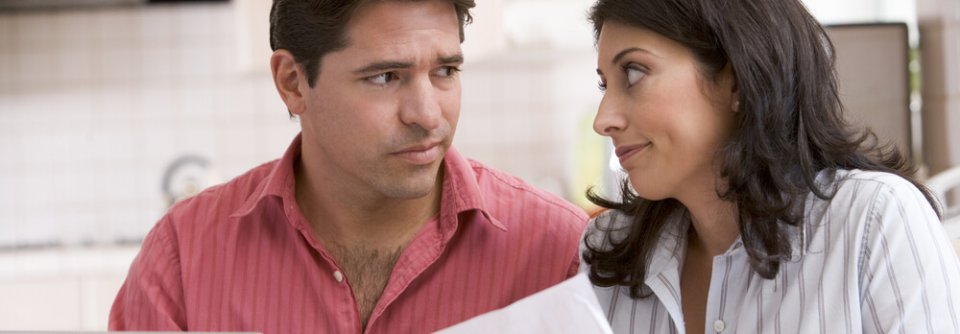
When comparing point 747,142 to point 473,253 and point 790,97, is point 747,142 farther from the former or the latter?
point 473,253

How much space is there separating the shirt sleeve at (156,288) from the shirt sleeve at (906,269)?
941 mm

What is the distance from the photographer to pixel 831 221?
1.32 metres

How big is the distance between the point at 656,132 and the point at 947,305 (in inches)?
13.7

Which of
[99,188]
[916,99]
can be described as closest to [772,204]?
[916,99]

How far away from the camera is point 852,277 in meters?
1.27

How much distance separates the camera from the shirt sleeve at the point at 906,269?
1.22 meters

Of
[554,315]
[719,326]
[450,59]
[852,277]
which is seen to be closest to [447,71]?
[450,59]

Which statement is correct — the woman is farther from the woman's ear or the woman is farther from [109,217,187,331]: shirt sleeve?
[109,217,187,331]: shirt sleeve

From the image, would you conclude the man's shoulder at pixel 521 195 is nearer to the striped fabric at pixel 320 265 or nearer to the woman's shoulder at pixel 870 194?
the striped fabric at pixel 320 265

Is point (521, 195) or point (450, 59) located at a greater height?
point (450, 59)

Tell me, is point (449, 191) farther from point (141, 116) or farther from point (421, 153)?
point (141, 116)

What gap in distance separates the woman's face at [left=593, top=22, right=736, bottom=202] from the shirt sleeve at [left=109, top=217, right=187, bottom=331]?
0.72 metres

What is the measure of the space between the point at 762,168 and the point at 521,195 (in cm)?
49

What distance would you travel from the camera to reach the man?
162 cm
